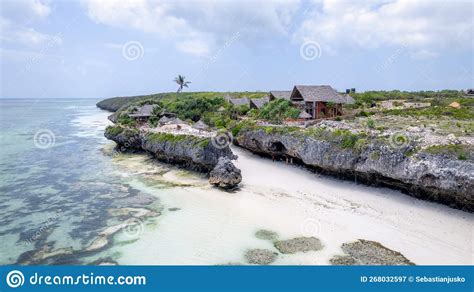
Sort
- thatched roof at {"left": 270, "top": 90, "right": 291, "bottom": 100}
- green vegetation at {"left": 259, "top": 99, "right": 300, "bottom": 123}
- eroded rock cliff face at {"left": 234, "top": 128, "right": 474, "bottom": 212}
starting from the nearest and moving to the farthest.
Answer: eroded rock cliff face at {"left": 234, "top": 128, "right": 474, "bottom": 212} < green vegetation at {"left": 259, "top": 99, "right": 300, "bottom": 123} < thatched roof at {"left": 270, "top": 90, "right": 291, "bottom": 100}

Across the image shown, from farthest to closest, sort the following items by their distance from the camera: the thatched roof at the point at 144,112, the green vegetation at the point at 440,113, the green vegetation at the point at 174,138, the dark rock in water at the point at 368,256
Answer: the thatched roof at the point at 144,112 → the green vegetation at the point at 440,113 → the green vegetation at the point at 174,138 → the dark rock in water at the point at 368,256

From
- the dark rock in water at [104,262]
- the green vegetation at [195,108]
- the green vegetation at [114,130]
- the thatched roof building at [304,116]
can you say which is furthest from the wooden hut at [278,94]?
the dark rock in water at [104,262]

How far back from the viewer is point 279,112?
43.6m

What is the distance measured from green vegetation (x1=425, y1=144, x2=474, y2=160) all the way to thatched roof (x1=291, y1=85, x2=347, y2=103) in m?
21.2

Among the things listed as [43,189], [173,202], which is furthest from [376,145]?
[43,189]

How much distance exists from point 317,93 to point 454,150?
2349cm

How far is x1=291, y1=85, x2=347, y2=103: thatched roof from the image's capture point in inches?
1655

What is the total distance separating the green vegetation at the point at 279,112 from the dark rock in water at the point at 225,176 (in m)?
13.0

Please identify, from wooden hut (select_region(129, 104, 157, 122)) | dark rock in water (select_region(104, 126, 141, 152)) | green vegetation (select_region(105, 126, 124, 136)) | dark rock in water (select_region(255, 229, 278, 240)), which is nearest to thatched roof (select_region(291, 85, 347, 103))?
dark rock in water (select_region(104, 126, 141, 152))

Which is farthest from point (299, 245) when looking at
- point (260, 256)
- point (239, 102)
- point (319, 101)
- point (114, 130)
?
point (239, 102)

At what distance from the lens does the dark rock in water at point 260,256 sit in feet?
52.5

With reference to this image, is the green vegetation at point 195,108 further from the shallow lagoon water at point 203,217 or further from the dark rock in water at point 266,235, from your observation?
the dark rock in water at point 266,235

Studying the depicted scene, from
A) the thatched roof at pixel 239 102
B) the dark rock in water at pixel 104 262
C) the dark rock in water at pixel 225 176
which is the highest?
the thatched roof at pixel 239 102

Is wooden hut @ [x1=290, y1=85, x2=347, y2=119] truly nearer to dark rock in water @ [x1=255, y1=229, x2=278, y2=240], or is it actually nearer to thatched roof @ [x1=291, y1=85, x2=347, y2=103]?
thatched roof @ [x1=291, y1=85, x2=347, y2=103]
